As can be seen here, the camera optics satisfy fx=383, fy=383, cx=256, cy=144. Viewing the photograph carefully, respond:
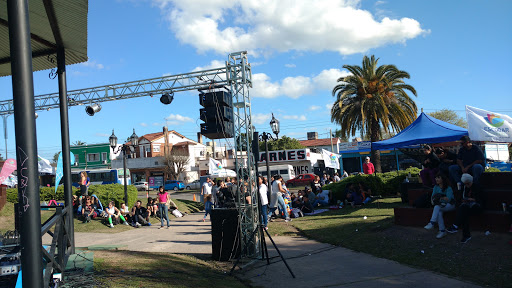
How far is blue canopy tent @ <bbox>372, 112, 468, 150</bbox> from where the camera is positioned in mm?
13794

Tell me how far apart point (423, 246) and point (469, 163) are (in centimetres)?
254

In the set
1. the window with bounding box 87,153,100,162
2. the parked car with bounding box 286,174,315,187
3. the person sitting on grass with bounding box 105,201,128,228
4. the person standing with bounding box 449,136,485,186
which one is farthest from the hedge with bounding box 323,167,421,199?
the window with bounding box 87,153,100,162

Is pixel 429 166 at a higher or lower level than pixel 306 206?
higher

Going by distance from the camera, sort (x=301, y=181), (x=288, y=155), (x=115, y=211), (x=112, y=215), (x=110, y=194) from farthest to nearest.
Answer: (x=288, y=155)
(x=301, y=181)
(x=110, y=194)
(x=115, y=211)
(x=112, y=215)

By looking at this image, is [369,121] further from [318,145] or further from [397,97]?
[318,145]

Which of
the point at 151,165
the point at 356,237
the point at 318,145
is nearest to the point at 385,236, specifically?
the point at 356,237

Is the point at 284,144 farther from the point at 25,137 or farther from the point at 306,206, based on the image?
the point at 25,137

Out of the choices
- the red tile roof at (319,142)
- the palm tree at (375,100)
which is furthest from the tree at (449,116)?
the palm tree at (375,100)

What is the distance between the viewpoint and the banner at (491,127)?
36.7 ft

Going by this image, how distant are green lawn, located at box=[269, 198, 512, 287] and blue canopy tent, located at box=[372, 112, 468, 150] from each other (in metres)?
3.35

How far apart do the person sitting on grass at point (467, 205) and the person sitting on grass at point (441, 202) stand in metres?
0.26

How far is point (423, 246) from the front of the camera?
8.24 meters

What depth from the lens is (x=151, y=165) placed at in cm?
6184

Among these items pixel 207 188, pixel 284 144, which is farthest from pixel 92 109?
pixel 284 144
